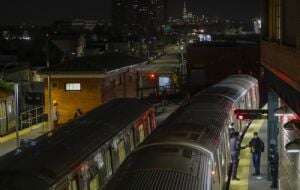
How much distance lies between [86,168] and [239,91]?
12656 mm

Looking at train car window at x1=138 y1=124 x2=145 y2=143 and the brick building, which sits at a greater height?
the brick building

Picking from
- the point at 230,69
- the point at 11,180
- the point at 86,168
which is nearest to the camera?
the point at 11,180

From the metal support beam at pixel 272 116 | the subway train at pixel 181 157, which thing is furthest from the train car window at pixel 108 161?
the metal support beam at pixel 272 116

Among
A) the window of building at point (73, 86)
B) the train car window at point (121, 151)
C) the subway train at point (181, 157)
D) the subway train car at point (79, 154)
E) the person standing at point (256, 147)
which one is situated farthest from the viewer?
the window of building at point (73, 86)

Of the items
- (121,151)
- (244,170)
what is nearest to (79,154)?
(121,151)

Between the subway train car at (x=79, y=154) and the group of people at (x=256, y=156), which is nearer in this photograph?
the subway train car at (x=79, y=154)

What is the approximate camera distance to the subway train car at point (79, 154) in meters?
9.02

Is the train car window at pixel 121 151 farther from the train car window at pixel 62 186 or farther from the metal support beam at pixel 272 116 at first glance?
the metal support beam at pixel 272 116

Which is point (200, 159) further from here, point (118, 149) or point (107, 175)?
point (118, 149)

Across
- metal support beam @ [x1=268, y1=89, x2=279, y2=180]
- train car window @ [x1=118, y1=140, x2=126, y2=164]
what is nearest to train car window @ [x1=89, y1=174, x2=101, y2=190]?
train car window @ [x1=118, y1=140, x2=126, y2=164]

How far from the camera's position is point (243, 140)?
23047 millimetres

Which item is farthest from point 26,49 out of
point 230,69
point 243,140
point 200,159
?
point 200,159

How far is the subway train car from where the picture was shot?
29.6 feet

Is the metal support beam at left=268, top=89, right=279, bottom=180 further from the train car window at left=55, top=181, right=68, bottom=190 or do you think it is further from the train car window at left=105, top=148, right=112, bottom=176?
the train car window at left=55, top=181, right=68, bottom=190
